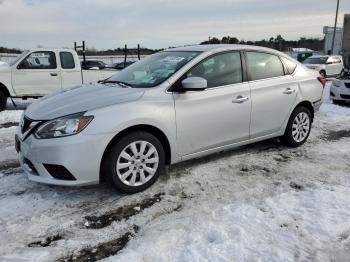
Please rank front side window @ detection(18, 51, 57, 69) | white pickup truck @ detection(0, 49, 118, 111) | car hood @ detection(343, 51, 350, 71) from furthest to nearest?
car hood @ detection(343, 51, 350, 71), front side window @ detection(18, 51, 57, 69), white pickup truck @ detection(0, 49, 118, 111)

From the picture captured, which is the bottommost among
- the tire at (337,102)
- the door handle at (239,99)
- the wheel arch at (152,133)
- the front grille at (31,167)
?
the tire at (337,102)

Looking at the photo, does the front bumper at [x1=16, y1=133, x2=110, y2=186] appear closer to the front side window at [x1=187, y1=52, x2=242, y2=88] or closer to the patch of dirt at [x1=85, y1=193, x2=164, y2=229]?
the patch of dirt at [x1=85, y1=193, x2=164, y2=229]

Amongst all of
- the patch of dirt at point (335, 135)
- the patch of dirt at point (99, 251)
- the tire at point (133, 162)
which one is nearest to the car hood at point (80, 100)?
the tire at point (133, 162)

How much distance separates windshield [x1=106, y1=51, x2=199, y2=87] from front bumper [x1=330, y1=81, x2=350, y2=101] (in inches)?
277

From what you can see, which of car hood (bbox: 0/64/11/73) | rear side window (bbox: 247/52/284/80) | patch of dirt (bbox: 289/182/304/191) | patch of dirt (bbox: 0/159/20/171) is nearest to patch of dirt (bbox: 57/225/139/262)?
patch of dirt (bbox: 289/182/304/191)

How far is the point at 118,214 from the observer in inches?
152

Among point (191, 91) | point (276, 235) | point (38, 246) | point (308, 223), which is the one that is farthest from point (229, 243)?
point (191, 91)

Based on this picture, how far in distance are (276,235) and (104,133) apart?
6.29 ft

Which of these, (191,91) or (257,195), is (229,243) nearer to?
(257,195)

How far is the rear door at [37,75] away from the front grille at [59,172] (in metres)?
7.33

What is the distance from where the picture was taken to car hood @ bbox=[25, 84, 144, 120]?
409 centimetres

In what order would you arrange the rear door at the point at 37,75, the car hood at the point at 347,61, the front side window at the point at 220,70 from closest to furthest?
the front side window at the point at 220,70
the rear door at the point at 37,75
the car hood at the point at 347,61

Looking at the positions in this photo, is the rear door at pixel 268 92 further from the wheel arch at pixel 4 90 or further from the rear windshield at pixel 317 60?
the rear windshield at pixel 317 60

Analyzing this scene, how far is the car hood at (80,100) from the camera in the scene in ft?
13.4
